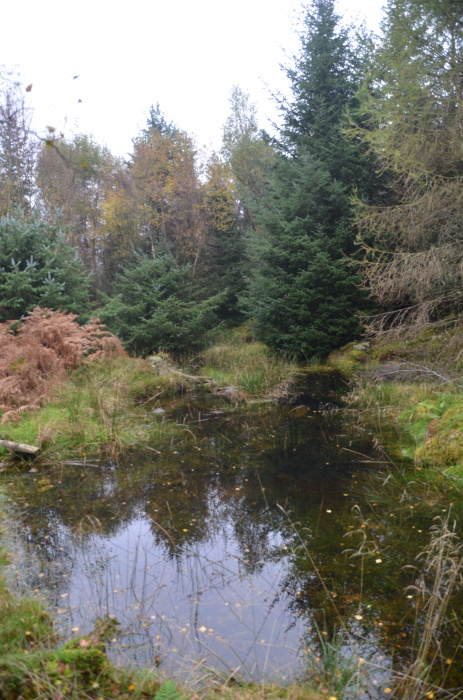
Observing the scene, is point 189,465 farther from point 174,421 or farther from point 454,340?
point 454,340

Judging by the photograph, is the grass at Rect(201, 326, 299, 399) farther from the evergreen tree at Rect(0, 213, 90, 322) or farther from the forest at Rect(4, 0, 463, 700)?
the evergreen tree at Rect(0, 213, 90, 322)

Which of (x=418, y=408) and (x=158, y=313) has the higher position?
(x=158, y=313)

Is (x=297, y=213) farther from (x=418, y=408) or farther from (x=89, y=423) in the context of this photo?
(x=89, y=423)

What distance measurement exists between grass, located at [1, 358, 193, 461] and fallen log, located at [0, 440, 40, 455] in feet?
0.56

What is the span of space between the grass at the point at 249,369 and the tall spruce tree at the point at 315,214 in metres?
0.72

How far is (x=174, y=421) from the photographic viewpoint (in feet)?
25.7

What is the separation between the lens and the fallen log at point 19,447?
19.0 ft

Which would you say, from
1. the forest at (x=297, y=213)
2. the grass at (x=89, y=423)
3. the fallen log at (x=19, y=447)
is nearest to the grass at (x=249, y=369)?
the forest at (x=297, y=213)

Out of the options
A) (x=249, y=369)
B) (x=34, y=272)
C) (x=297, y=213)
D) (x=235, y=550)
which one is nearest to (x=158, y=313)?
(x=249, y=369)

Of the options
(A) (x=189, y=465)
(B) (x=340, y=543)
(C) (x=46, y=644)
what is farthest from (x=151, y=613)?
(A) (x=189, y=465)

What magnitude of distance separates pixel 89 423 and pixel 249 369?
15.6ft

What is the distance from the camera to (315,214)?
12594 millimetres

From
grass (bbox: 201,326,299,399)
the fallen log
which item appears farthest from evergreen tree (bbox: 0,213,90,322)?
the fallen log

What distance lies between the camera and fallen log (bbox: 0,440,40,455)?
5793 millimetres
